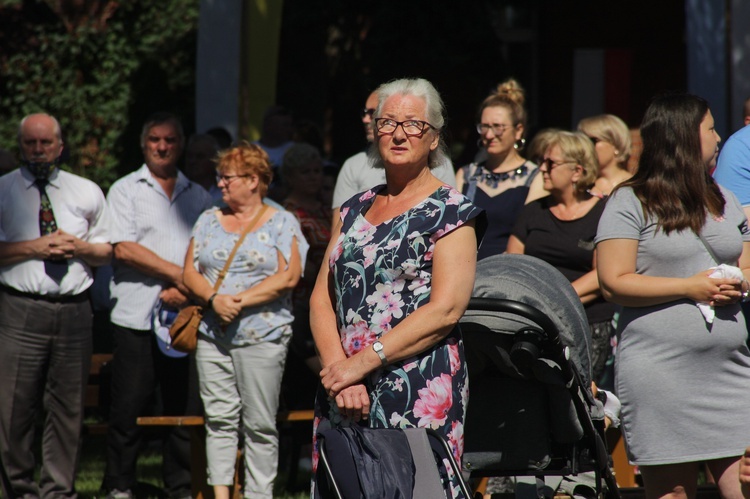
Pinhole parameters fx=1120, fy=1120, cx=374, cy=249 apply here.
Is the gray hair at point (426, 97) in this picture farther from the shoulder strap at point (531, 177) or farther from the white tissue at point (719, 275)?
the shoulder strap at point (531, 177)

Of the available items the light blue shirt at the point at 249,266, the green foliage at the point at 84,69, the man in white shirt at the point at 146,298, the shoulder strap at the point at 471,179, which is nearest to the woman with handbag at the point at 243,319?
the light blue shirt at the point at 249,266

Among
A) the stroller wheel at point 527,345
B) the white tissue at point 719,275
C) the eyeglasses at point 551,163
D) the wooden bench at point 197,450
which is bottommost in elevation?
the wooden bench at point 197,450

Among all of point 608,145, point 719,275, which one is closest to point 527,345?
point 719,275

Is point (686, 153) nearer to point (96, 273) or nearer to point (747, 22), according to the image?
point (747, 22)

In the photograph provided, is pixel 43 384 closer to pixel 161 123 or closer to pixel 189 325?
pixel 189 325

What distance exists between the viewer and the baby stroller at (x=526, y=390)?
4320 millimetres

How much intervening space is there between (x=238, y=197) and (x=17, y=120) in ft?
39.6

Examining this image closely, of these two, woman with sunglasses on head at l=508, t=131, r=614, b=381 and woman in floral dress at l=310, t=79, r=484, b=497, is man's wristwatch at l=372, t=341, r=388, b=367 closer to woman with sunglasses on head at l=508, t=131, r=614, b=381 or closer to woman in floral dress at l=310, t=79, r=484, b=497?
woman in floral dress at l=310, t=79, r=484, b=497

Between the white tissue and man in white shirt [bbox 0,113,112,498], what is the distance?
150 inches

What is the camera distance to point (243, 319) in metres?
6.54

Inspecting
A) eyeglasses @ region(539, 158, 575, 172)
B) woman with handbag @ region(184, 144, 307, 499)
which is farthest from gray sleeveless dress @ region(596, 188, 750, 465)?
woman with handbag @ region(184, 144, 307, 499)

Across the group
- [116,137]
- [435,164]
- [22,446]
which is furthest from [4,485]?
[116,137]

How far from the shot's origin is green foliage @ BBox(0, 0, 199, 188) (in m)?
17.3

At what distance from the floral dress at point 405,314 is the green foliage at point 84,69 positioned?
525 inches
